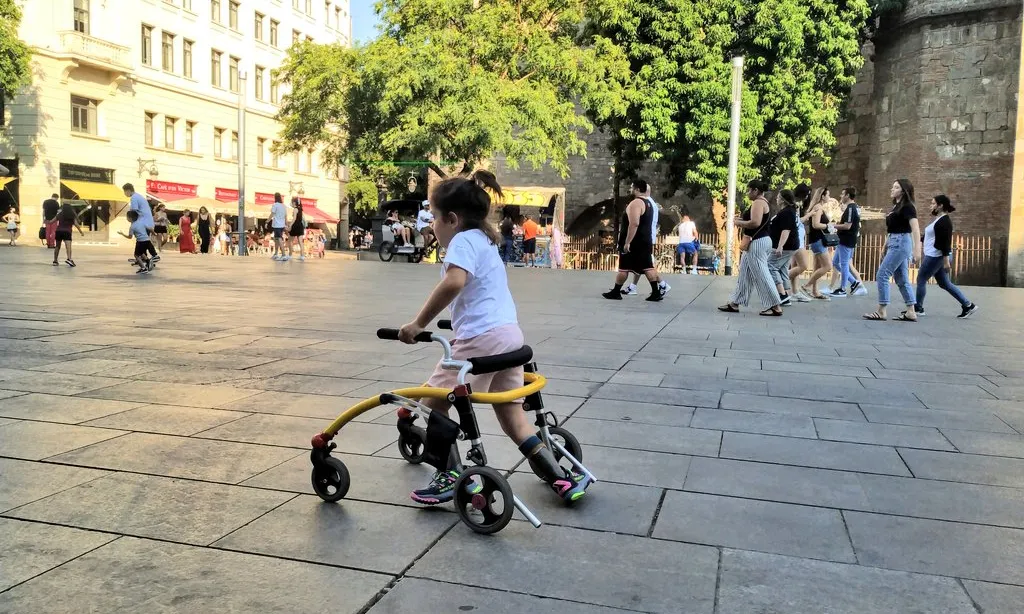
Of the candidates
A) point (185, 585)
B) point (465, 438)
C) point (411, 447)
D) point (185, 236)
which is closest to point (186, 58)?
point (185, 236)

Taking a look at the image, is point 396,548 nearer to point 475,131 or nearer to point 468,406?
point 468,406

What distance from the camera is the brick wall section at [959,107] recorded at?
83.9 feet

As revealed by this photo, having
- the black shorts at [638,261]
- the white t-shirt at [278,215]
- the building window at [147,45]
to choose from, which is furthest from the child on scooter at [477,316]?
the building window at [147,45]

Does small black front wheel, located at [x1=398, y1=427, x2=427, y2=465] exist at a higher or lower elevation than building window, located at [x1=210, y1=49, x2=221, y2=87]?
lower

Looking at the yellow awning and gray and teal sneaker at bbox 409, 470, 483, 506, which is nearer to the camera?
gray and teal sneaker at bbox 409, 470, 483, 506

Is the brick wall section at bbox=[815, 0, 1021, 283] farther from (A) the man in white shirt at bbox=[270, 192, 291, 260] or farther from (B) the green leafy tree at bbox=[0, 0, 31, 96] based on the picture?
(B) the green leafy tree at bbox=[0, 0, 31, 96]

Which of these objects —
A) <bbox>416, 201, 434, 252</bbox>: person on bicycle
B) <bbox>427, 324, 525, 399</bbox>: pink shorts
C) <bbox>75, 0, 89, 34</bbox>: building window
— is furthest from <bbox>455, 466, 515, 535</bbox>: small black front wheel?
<bbox>75, 0, 89, 34</bbox>: building window

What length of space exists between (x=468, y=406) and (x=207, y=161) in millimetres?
43300

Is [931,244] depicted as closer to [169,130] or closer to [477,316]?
[477,316]

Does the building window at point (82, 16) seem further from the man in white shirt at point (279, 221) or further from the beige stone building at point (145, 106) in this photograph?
the man in white shirt at point (279, 221)

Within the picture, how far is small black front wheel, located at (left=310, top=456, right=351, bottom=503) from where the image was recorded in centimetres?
342

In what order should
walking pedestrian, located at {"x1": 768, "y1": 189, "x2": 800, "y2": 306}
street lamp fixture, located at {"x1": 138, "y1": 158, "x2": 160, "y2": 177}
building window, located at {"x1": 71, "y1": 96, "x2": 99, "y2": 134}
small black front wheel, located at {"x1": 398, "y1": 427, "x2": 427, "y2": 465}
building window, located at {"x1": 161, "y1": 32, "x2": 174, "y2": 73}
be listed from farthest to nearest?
1. building window, located at {"x1": 161, "y1": 32, "x2": 174, "y2": 73}
2. street lamp fixture, located at {"x1": 138, "y1": 158, "x2": 160, "y2": 177}
3. building window, located at {"x1": 71, "y1": 96, "x2": 99, "y2": 134}
4. walking pedestrian, located at {"x1": 768, "y1": 189, "x2": 800, "y2": 306}
5. small black front wheel, located at {"x1": 398, "y1": 427, "x2": 427, "y2": 465}

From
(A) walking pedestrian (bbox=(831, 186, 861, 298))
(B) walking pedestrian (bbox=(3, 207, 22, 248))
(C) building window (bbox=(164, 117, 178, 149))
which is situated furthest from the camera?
(C) building window (bbox=(164, 117, 178, 149))

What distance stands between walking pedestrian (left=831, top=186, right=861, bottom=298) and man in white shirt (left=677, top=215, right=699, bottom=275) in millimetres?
8994
